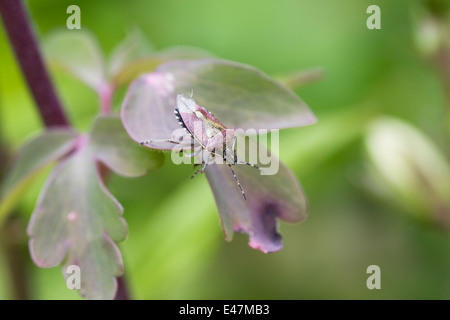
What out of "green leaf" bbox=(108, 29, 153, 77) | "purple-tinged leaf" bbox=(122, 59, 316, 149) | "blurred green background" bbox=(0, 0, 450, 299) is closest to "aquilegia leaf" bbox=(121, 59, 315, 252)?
"purple-tinged leaf" bbox=(122, 59, 316, 149)

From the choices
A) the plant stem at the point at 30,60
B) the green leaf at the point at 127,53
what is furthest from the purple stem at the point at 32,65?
the green leaf at the point at 127,53

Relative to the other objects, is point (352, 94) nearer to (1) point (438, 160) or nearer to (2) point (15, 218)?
(1) point (438, 160)

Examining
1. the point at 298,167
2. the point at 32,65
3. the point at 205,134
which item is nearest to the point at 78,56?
the point at 32,65

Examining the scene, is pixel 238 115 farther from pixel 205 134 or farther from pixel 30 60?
pixel 30 60

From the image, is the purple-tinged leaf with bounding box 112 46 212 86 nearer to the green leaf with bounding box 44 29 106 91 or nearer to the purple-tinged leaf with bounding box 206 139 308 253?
the green leaf with bounding box 44 29 106 91

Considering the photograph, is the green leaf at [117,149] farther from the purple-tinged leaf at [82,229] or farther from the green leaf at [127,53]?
the green leaf at [127,53]
